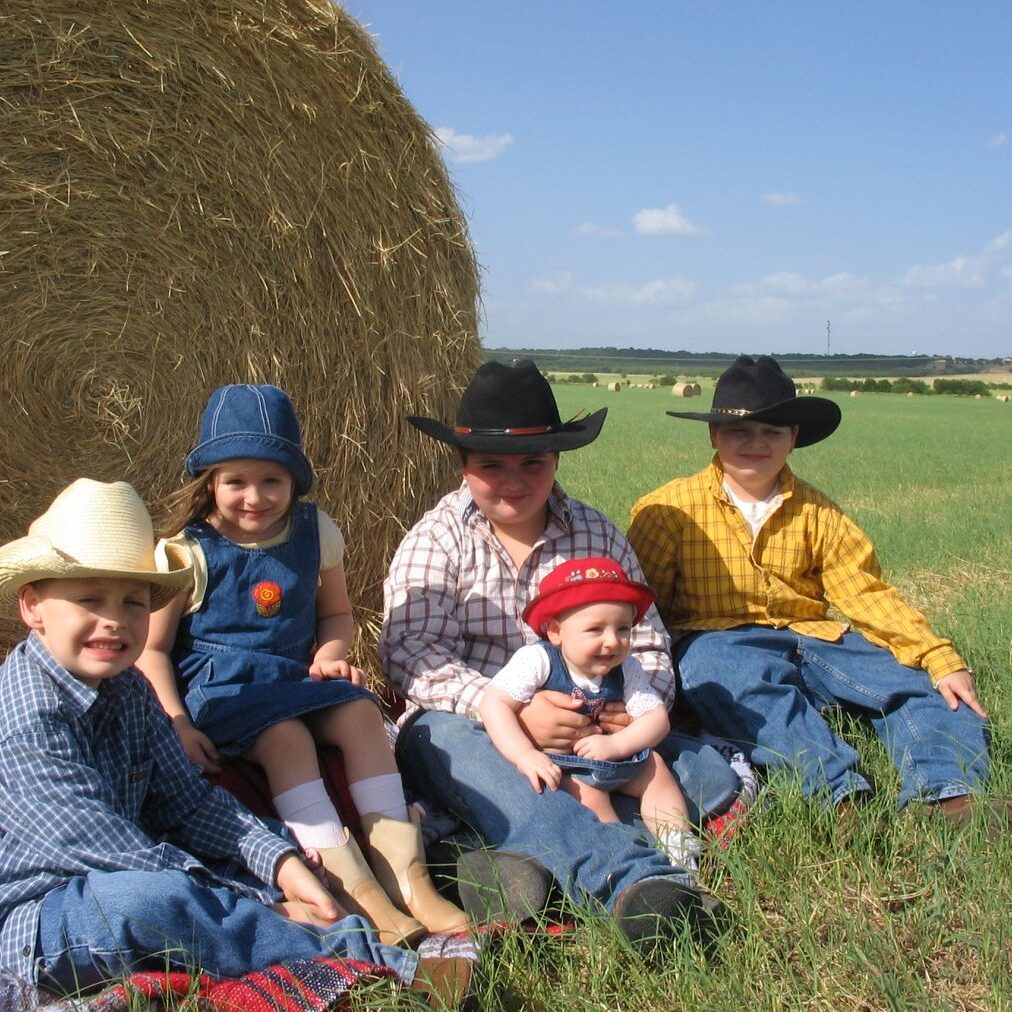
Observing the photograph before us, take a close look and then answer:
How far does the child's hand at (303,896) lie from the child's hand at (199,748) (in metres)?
0.42

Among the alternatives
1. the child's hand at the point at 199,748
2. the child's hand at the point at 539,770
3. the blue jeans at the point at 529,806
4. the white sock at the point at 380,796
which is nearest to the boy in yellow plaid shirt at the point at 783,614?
the blue jeans at the point at 529,806

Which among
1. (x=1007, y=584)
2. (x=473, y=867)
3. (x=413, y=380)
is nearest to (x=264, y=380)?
(x=413, y=380)

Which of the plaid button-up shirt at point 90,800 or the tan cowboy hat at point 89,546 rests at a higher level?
the tan cowboy hat at point 89,546

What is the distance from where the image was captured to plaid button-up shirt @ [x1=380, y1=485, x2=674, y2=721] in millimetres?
3396

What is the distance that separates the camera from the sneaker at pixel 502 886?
263cm

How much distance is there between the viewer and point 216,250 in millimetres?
3795

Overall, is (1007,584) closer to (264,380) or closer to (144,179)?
(264,380)

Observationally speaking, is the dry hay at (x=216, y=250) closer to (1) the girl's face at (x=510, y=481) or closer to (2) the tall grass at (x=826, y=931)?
(1) the girl's face at (x=510, y=481)

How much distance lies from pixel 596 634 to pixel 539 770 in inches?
14.3

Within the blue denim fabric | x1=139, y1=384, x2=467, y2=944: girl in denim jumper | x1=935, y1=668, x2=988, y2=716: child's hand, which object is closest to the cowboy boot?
x1=139, y1=384, x2=467, y2=944: girl in denim jumper

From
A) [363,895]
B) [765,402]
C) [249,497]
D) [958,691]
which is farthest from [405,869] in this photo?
[765,402]

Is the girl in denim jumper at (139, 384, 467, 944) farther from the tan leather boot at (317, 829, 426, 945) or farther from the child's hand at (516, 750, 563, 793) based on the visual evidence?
the child's hand at (516, 750, 563, 793)

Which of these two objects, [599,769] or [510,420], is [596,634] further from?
[510,420]

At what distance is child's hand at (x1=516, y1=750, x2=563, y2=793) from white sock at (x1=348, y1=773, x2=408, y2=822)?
1.00 ft
